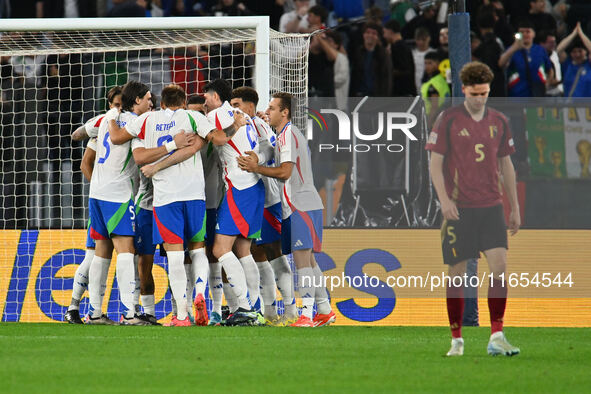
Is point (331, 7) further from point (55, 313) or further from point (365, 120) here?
point (55, 313)

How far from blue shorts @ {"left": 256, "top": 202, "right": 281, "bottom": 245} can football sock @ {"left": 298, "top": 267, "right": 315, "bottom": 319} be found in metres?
0.52

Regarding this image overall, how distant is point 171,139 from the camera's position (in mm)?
9859

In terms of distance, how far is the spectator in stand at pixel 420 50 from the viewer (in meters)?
16.5

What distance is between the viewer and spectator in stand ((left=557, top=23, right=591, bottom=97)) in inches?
616

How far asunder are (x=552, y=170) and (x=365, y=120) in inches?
79.7

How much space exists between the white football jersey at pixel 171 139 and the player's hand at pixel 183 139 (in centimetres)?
5

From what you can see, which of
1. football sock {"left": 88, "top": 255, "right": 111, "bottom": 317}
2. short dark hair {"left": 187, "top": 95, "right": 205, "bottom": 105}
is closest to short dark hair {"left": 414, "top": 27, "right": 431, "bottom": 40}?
short dark hair {"left": 187, "top": 95, "right": 205, "bottom": 105}

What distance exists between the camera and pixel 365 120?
11281mm

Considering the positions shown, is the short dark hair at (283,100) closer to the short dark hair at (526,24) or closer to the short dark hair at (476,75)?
the short dark hair at (476,75)

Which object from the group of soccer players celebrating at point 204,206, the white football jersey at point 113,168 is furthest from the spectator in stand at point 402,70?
the white football jersey at point 113,168

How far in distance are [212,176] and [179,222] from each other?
82cm

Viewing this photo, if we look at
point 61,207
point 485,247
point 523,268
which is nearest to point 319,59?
point 61,207

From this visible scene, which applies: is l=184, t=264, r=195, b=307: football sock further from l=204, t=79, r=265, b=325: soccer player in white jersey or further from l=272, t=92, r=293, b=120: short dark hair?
l=272, t=92, r=293, b=120: short dark hair

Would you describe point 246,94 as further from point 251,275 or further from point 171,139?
point 251,275
